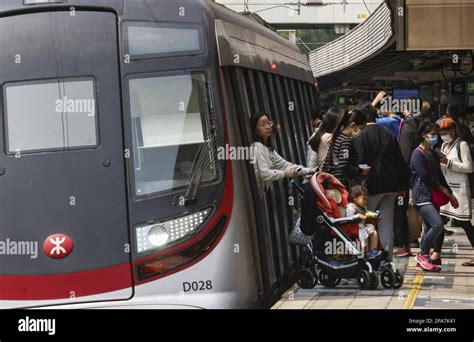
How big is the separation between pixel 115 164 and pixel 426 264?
4.45 meters

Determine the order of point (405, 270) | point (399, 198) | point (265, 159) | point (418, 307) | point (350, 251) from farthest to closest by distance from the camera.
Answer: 1. point (399, 198)
2. point (405, 270)
3. point (350, 251)
4. point (265, 159)
5. point (418, 307)

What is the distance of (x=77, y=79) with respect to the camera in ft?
21.0

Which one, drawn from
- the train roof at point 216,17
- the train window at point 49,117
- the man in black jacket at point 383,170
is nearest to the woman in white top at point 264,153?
the train roof at point 216,17

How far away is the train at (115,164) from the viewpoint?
6.35m

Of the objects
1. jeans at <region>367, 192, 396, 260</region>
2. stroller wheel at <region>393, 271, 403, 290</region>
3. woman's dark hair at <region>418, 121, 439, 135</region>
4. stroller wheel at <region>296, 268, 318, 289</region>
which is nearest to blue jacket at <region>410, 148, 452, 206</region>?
woman's dark hair at <region>418, 121, 439, 135</region>

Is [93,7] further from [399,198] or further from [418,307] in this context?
[399,198]

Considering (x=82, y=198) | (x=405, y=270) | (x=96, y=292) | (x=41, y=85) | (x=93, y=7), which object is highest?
(x=93, y=7)

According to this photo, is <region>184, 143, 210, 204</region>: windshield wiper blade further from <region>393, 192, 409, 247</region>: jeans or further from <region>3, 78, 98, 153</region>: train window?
<region>393, 192, 409, 247</region>: jeans

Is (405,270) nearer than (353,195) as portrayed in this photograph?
No

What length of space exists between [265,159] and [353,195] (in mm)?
1863

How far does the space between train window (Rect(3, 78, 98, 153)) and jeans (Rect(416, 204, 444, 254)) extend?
15.1 feet

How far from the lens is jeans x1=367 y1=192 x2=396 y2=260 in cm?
955
